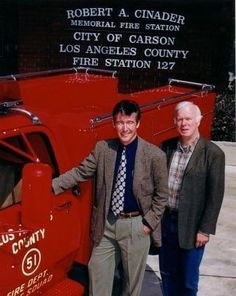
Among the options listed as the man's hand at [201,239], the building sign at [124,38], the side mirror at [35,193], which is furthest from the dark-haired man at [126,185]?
the building sign at [124,38]

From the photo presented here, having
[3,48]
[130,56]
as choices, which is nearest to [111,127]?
[130,56]

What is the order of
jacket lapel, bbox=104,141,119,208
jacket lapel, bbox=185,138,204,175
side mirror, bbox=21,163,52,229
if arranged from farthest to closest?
jacket lapel, bbox=185,138,204,175
jacket lapel, bbox=104,141,119,208
side mirror, bbox=21,163,52,229

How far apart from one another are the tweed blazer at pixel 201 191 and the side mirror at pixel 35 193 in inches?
47.2

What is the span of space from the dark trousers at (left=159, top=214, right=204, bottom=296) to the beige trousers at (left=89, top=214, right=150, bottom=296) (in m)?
0.26

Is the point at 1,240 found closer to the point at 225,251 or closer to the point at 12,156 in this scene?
the point at 12,156

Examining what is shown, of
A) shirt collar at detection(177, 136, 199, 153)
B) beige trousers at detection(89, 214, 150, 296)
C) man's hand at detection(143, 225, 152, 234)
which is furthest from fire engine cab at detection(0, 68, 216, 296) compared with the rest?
shirt collar at detection(177, 136, 199, 153)

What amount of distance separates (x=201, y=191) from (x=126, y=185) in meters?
0.56

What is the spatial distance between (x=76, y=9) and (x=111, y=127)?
7.81 meters

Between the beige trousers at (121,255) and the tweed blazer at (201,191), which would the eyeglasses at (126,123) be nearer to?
the tweed blazer at (201,191)

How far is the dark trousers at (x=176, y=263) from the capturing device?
155 inches

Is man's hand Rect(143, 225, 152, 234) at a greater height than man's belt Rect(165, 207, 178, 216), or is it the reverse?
man's belt Rect(165, 207, 178, 216)

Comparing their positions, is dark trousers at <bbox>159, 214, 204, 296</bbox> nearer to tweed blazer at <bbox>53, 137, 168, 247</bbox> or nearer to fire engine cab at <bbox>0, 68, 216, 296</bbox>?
tweed blazer at <bbox>53, 137, 168, 247</bbox>

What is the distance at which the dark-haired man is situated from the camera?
3581mm

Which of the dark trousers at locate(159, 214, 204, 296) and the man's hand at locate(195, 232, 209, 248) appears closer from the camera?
the man's hand at locate(195, 232, 209, 248)
